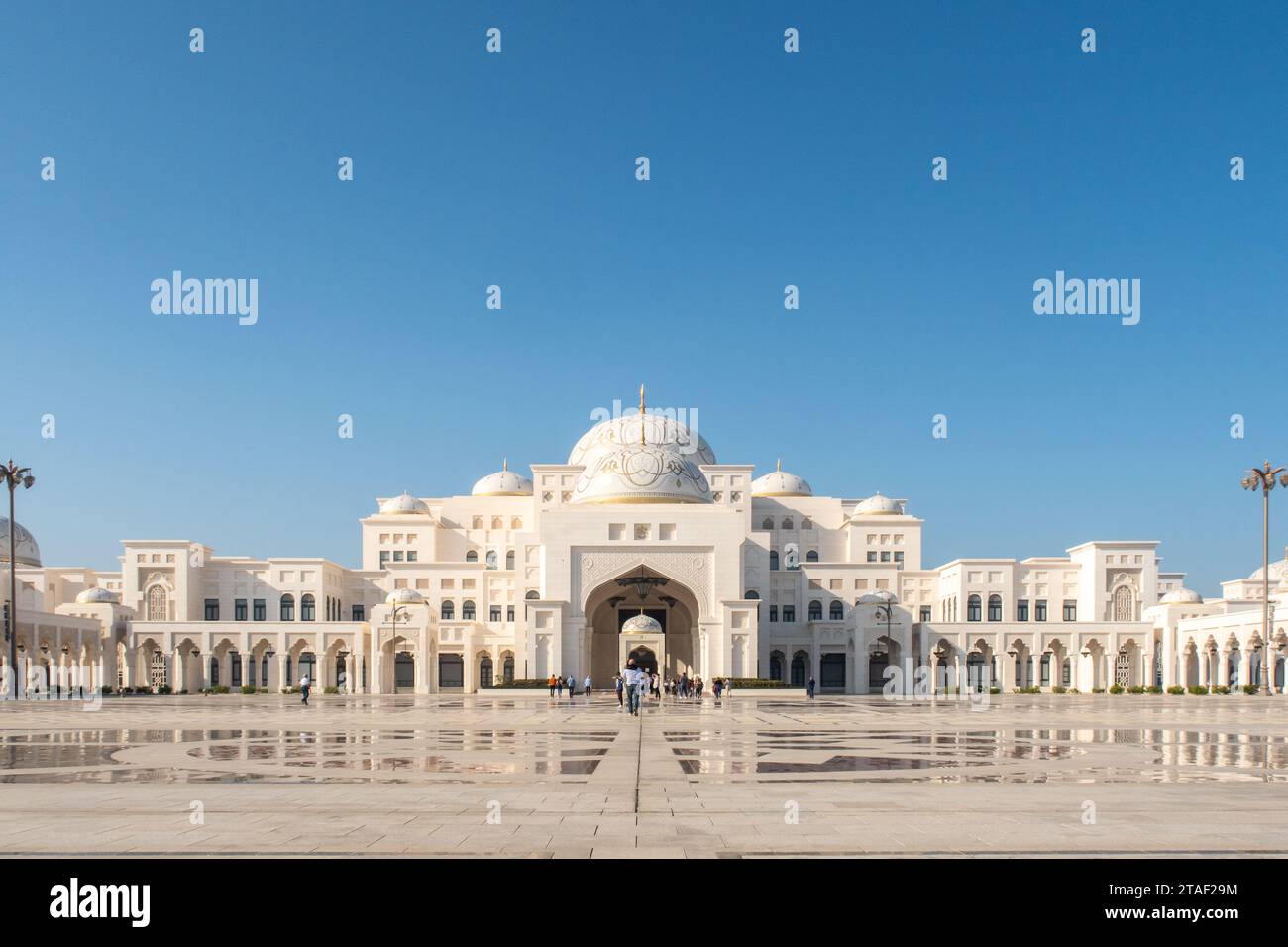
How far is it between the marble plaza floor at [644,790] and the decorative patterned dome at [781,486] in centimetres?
5326

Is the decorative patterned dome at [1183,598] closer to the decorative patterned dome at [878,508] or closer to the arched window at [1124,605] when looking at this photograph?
the arched window at [1124,605]

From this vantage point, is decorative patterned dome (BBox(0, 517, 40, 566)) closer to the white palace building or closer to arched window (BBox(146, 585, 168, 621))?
the white palace building

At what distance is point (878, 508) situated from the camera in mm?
77062

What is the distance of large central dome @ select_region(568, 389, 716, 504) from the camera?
63594mm

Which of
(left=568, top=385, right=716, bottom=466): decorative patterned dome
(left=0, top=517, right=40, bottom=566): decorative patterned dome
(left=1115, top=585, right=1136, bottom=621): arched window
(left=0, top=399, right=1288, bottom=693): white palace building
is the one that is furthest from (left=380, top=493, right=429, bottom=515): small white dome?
(left=1115, top=585, right=1136, bottom=621): arched window

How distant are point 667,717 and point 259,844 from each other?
23.5 meters

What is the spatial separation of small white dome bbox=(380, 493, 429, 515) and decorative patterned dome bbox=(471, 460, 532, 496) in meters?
5.15

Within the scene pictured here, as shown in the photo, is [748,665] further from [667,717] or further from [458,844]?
[458,844]

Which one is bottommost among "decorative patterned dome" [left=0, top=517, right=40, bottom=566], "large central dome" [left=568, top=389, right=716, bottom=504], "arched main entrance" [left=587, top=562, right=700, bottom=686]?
"arched main entrance" [left=587, top=562, right=700, bottom=686]

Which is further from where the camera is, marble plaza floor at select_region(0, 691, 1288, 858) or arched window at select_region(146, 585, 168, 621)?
arched window at select_region(146, 585, 168, 621)

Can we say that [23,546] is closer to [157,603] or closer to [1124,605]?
[157,603]

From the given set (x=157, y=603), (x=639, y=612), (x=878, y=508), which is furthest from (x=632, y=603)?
(x=157, y=603)
